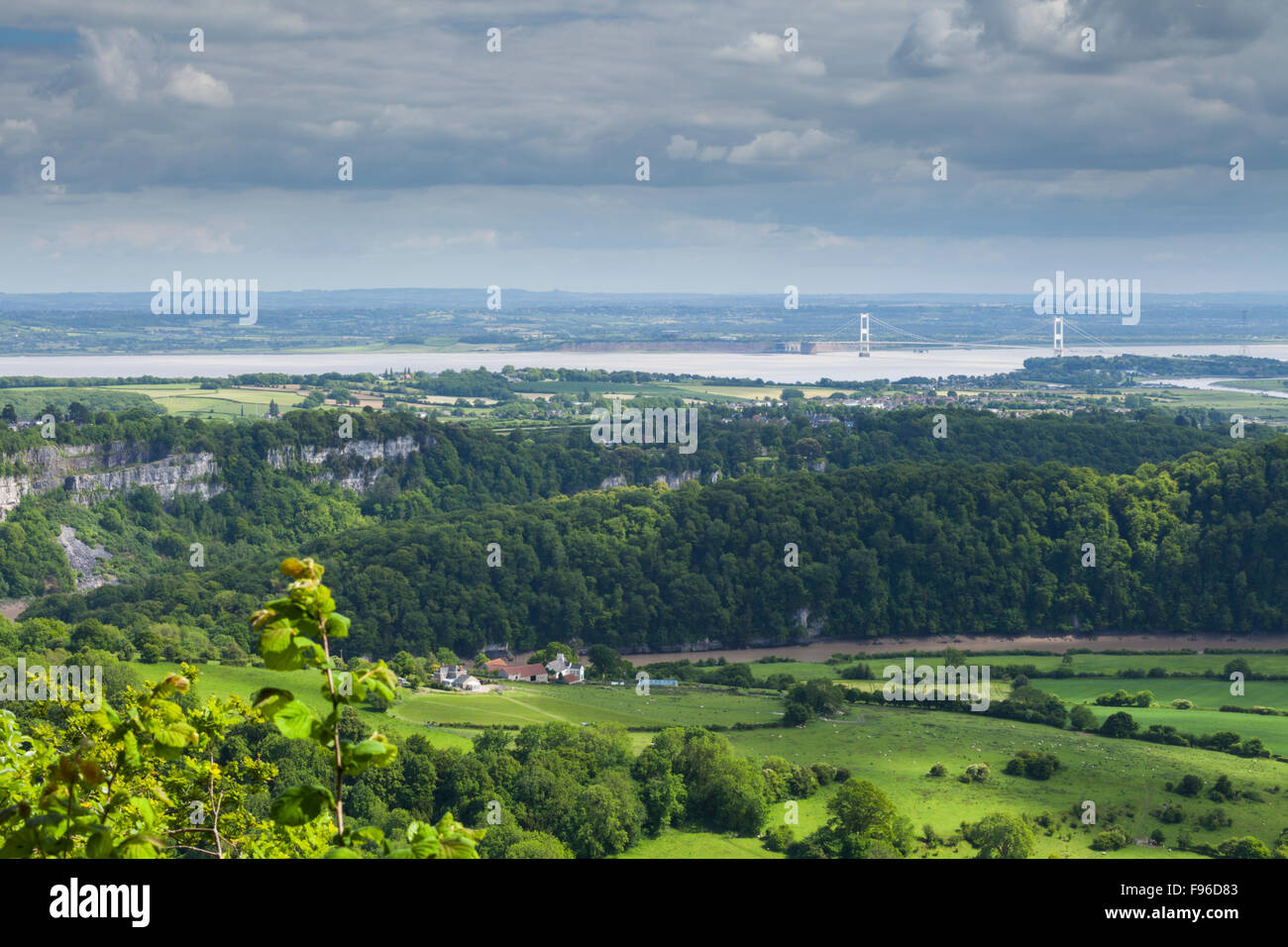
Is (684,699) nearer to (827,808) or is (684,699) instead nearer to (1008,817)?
(827,808)

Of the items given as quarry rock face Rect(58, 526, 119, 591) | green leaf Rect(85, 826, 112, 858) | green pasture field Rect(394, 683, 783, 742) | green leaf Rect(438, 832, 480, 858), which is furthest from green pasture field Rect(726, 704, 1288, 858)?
quarry rock face Rect(58, 526, 119, 591)

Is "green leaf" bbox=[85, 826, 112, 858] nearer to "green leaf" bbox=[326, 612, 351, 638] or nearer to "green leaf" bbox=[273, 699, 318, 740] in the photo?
"green leaf" bbox=[273, 699, 318, 740]

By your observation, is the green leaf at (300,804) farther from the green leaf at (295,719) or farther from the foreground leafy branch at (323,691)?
the green leaf at (295,719)

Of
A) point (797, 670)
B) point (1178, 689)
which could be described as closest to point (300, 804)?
point (797, 670)

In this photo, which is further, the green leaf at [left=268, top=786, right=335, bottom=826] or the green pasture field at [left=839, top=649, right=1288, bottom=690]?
the green pasture field at [left=839, top=649, right=1288, bottom=690]

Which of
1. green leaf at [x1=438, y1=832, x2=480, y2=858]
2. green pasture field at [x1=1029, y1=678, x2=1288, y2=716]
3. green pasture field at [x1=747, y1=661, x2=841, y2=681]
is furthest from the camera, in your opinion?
green pasture field at [x1=747, y1=661, x2=841, y2=681]

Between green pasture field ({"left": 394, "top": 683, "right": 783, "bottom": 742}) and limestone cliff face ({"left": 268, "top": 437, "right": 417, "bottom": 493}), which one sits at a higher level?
limestone cliff face ({"left": 268, "top": 437, "right": 417, "bottom": 493})
